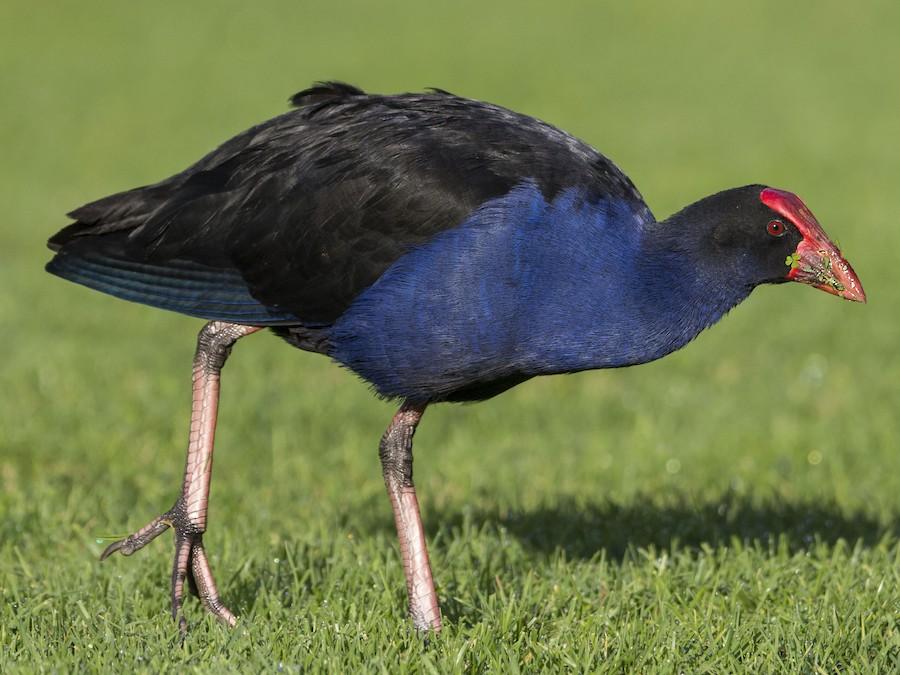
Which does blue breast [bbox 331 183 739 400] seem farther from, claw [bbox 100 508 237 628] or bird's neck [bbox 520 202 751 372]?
claw [bbox 100 508 237 628]

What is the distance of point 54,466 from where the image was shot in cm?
614

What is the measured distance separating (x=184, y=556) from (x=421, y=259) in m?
1.21

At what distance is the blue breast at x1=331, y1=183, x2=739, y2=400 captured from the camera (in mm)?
4098

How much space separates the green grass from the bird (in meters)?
0.28

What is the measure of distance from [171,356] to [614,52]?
15.5 m

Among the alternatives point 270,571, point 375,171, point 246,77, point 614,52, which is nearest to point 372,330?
point 375,171

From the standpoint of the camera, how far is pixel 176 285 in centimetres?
457

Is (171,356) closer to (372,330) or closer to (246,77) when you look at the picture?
(372,330)

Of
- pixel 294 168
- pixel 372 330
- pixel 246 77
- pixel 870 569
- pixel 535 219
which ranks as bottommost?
pixel 870 569

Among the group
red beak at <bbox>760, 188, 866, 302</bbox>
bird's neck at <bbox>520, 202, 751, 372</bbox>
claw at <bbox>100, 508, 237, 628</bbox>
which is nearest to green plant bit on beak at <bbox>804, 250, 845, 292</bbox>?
red beak at <bbox>760, 188, 866, 302</bbox>

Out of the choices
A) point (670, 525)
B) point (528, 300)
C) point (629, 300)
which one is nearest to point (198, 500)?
point (528, 300)

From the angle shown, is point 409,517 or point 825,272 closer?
point 825,272

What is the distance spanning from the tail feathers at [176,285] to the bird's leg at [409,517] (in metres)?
0.51

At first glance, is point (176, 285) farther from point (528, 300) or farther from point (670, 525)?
point (670, 525)
